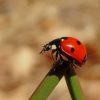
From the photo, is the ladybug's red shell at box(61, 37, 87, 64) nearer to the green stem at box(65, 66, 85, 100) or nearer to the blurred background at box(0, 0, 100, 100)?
the green stem at box(65, 66, 85, 100)

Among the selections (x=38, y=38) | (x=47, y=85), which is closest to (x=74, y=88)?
(x=47, y=85)

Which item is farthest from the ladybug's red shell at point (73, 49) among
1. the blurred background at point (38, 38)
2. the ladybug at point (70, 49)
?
the blurred background at point (38, 38)

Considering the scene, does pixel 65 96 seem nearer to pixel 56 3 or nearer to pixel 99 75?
pixel 99 75

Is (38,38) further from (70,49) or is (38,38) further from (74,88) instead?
(74,88)

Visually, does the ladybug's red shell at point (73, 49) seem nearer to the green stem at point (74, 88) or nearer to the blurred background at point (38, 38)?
the green stem at point (74, 88)

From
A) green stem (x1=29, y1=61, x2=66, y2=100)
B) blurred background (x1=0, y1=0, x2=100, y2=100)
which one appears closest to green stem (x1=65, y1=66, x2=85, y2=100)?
green stem (x1=29, y1=61, x2=66, y2=100)

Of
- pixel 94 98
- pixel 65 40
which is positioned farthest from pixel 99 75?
pixel 65 40
